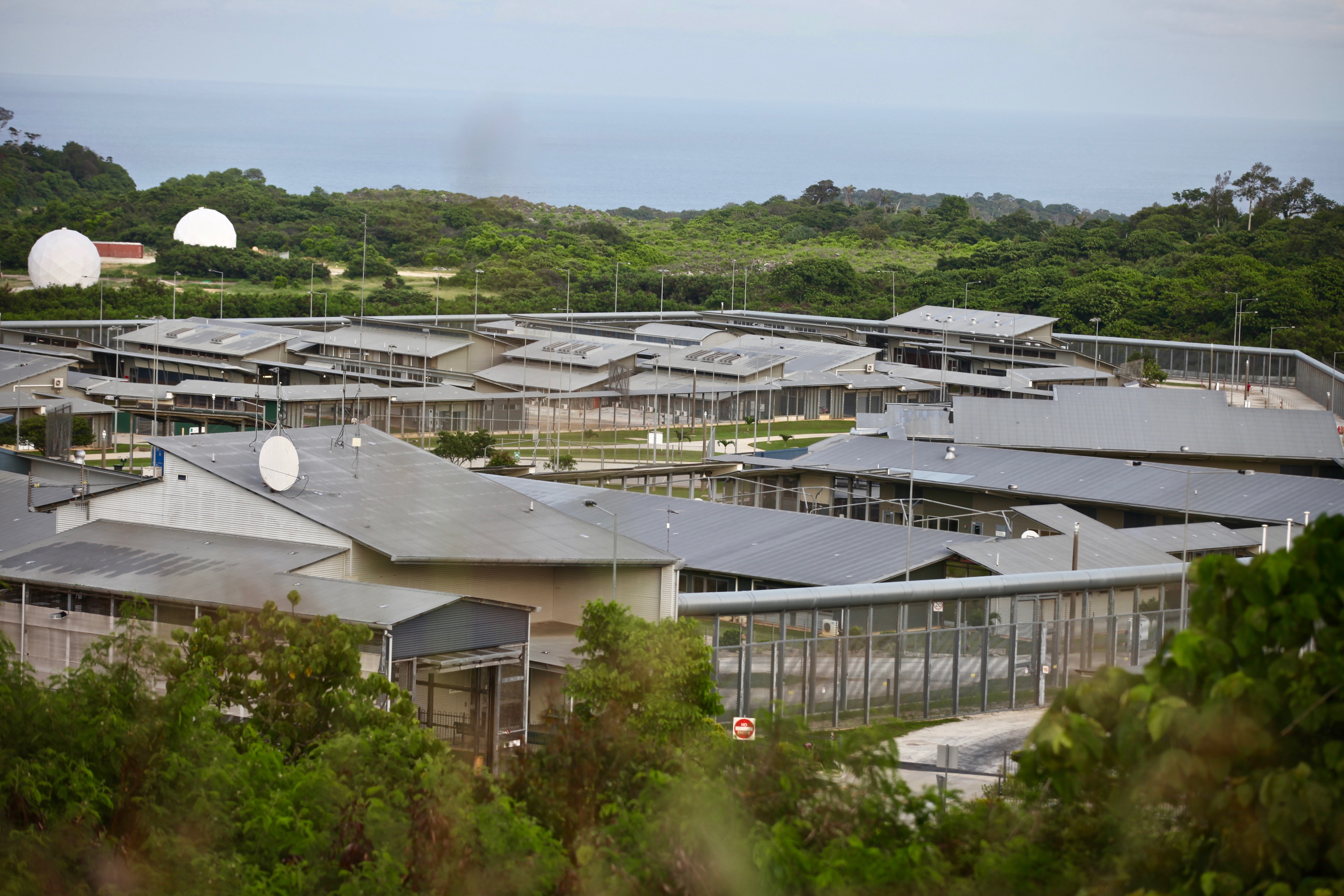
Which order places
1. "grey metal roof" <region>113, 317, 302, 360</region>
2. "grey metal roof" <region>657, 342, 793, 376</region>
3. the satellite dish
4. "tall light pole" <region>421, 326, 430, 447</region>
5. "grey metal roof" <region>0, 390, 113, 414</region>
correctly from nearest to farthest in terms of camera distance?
the satellite dish, "grey metal roof" <region>0, 390, 113, 414</region>, "tall light pole" <region>421, 326, 430, 447</region>, "grey metal roof" <region>657, 342, 793, 376</region>, "grey metal roof" <region>113, 317, 302, 360</region>

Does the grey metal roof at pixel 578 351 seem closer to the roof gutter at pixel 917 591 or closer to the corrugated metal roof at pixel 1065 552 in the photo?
the corrugated metal roof at pixel 1065 552

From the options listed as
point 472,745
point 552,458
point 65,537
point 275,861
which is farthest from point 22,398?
point 275,861

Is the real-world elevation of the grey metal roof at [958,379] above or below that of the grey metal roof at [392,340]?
below

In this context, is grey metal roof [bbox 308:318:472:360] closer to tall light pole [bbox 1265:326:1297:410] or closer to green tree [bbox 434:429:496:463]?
green tree [bbox 434:429:496:463]

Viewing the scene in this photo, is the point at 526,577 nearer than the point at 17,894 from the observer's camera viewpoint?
No

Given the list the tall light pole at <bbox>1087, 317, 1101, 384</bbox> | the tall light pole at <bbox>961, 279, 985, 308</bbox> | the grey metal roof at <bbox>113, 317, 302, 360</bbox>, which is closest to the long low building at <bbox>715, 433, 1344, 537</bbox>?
the tall light pole at <bbox>1087, 317, 1101, 384</bbox>

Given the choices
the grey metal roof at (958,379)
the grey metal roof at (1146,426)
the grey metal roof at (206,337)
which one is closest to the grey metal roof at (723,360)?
the grey metal roof at (958,379)

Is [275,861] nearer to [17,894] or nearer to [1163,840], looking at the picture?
[17,894]
